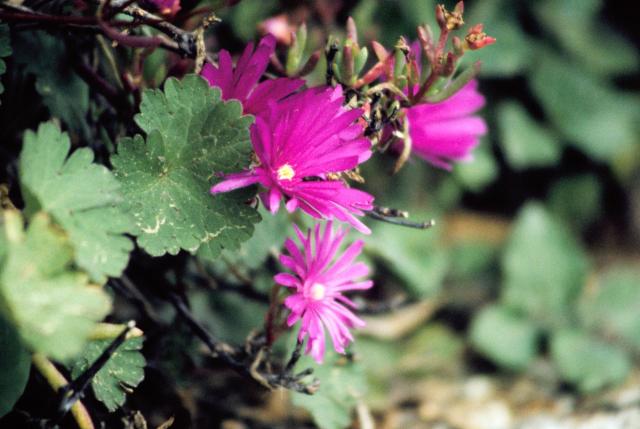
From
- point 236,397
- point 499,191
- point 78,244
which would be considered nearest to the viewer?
point 78,244

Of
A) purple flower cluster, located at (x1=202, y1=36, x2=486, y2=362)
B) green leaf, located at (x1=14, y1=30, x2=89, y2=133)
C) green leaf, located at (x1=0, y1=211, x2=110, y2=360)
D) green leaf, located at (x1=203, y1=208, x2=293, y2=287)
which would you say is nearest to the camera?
green leaf, located at (x1=0, y1=211, x2=110, y2=360)

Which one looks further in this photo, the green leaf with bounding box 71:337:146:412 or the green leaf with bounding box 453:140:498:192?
the green leaf with bounding box 453:140:498:192

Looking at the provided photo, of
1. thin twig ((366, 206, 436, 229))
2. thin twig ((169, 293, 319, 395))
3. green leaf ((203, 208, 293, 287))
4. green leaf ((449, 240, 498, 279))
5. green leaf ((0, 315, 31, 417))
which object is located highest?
green leaf ((449, 240, 498, 279))

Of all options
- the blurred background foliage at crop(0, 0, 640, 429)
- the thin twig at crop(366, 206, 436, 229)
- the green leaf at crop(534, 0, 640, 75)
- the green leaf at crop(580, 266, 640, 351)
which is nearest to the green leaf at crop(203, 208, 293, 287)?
the blurred background foliage at crop(0, 0, 640, 429)

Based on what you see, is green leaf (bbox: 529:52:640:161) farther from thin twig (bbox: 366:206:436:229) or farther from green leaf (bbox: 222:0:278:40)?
thin twig (bbox: 366:206:436:229)

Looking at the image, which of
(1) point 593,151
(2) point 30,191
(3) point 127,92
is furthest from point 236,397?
(1) point 593,151

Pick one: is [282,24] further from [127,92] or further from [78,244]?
[78,244]

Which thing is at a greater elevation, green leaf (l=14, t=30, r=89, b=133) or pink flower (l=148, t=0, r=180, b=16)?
pink flower (l=148, t=0, r=180, b=16)
